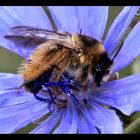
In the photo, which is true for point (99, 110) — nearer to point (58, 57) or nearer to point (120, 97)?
point (120, 97)

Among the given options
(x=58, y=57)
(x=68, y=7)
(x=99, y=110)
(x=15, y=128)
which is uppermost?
(x=68, y=7)

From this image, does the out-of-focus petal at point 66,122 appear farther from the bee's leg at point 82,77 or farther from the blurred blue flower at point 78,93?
the bee's leg at point 82,77

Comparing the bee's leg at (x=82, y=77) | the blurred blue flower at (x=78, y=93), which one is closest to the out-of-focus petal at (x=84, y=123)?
the blurred blue flower at (x=78, y=93)

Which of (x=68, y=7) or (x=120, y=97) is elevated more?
(x=68, y=7)

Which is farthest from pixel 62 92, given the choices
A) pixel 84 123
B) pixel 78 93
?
pixel 84 123

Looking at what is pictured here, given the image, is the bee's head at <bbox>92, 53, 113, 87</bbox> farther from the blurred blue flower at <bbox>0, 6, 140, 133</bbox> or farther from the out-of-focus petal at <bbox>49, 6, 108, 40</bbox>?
the out-of-focus petal at <bbox>49, 6, 108, 40</bbox>

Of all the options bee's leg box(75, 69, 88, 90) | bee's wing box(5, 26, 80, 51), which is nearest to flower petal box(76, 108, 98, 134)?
bee's leg box(75, 69, 88, 90)
